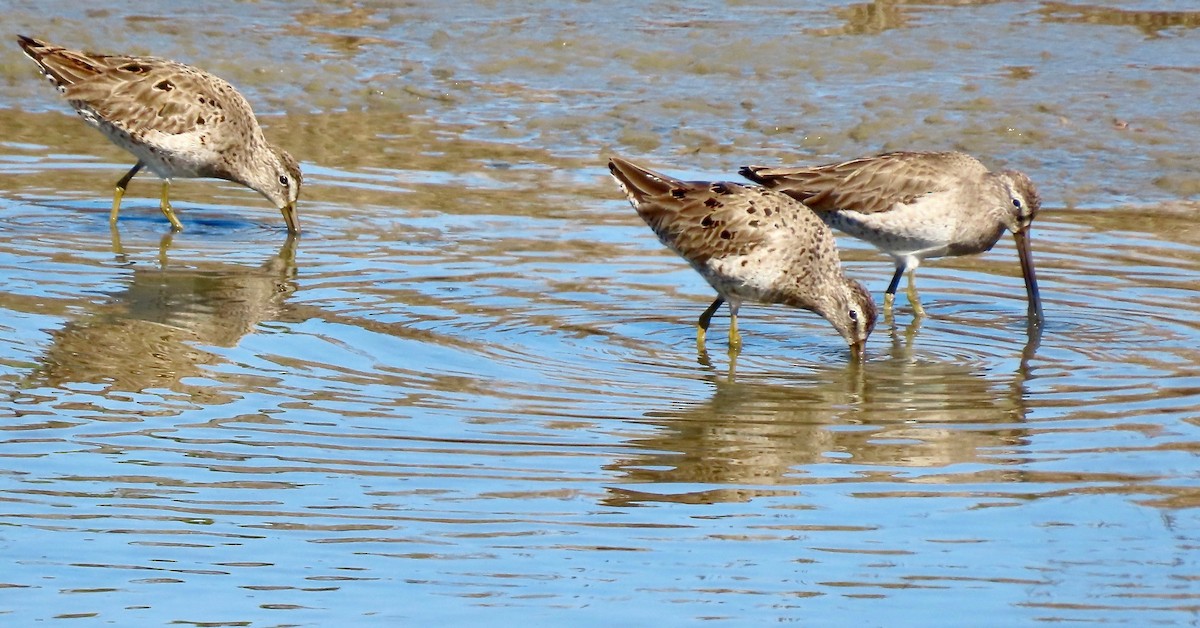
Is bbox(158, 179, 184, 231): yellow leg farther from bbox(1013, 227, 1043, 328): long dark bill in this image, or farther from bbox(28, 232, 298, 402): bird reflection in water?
bbox(1013, 227, 1043, 328): long dark bill

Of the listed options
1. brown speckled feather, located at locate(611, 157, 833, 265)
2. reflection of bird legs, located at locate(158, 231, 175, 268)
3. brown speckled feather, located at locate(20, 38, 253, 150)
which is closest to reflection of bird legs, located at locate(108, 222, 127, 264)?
reflection of bird legs, located at locate(158, 231, 175, 268)

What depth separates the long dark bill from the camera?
27.3 ft

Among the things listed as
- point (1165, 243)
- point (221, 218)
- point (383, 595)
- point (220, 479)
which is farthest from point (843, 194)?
point (383, 595)

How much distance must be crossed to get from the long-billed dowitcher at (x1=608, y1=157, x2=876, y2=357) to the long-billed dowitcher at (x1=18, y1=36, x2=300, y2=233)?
8.93ft

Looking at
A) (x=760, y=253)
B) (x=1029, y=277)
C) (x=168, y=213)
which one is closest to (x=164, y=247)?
(x=168, y=213)

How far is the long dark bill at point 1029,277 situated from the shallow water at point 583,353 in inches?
5.6

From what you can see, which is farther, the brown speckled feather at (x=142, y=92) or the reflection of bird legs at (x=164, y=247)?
the brown speckled feather at (x=142, y=92)

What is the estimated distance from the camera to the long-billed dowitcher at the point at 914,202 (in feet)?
29.5

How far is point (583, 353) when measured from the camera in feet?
24.5

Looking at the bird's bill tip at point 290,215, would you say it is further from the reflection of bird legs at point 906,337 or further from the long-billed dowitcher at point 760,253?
Answer: the reflection of bird legs at point 906,337

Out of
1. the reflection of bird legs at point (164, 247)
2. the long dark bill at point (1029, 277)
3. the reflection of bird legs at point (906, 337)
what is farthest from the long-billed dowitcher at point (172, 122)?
the long dark bill at point (1029, 277)

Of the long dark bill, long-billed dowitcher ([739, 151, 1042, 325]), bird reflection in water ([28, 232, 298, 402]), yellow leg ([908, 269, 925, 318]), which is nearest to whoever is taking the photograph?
bird reflection in water ([28, 232, 298, 402])

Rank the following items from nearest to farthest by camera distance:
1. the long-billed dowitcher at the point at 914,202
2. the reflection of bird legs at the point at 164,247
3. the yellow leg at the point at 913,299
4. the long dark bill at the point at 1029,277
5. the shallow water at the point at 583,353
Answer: the shallow water at the point at 583,353 < the long dark bill at the point at 1029,277 < the yellow leg at the point at 913,299 < the long-billed dowitcher at the point at 914,202 < the reflection of bird legs at the point at 164,247

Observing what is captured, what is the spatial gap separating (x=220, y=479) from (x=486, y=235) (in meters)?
4.17
